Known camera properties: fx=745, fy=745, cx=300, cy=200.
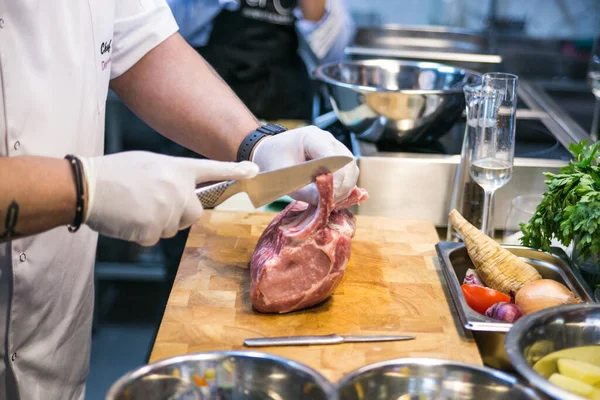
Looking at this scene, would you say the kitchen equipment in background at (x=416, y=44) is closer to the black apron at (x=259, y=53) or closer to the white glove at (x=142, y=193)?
the black apron at (x=259, y=53)

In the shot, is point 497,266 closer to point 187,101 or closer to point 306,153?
point 306,153

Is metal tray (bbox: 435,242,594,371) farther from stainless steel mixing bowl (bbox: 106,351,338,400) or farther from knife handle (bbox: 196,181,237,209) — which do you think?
knife handle (bbox: 196,181,237,209)

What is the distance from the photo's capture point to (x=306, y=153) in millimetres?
1758

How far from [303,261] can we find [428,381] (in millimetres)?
472

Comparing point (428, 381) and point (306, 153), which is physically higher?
point (306, 153)

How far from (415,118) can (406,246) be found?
455 mm

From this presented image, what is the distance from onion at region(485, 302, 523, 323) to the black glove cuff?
0.70 metres

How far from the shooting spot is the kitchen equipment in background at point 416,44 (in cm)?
320

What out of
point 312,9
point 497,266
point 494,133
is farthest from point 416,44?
point 497,266

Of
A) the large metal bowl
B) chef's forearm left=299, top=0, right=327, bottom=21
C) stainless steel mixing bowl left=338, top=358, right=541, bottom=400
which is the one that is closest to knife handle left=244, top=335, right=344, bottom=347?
stainless steel mixing bowl left=338, top=358, right=541, bottom=400

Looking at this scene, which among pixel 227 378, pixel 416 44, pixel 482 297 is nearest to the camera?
pixel 227 378

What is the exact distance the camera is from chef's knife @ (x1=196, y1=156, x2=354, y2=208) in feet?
4.81

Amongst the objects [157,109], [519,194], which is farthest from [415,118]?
[157,109]

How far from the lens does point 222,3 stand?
331cm
